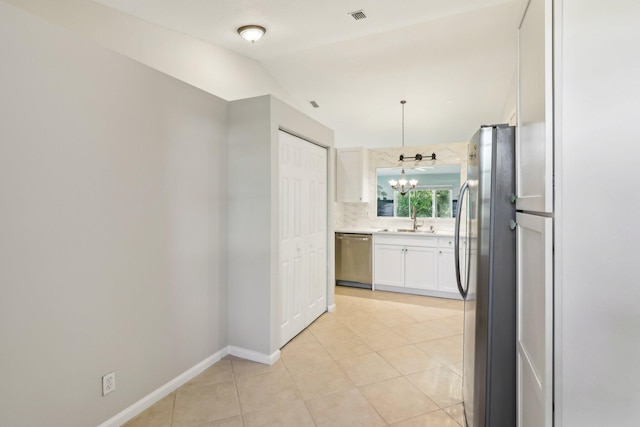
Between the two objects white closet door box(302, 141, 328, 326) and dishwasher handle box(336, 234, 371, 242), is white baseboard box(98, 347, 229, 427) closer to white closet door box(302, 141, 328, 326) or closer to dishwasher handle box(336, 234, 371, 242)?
white closet door box(302, 141, 328, 326)

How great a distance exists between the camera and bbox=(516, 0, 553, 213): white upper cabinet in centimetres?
99

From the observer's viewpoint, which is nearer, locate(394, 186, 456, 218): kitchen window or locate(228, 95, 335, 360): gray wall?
locate(228, 95, 335, 360): gray wall

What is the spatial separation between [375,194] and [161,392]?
4421 mm

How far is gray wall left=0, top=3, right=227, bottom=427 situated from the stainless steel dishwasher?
2973mm

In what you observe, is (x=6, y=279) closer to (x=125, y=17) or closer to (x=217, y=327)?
(x=217, y=327)

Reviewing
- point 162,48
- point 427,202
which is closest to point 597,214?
point 162,48

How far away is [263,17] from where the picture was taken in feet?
9.00

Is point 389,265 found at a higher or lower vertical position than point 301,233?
lower

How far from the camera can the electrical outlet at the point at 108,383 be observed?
6.23ft

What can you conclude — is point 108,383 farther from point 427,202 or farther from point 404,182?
point 427,202

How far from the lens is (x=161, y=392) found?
225cm

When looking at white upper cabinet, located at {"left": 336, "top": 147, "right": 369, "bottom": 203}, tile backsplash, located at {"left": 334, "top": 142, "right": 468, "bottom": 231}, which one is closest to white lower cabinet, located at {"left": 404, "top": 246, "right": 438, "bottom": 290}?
tile backsplash, located at {"left": 334, "top": 142, "right": 468, "bottom": 231}

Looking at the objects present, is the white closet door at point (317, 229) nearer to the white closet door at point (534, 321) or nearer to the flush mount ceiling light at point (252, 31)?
the flush mount ceiling light at point (252, 31)

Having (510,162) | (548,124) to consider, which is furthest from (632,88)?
(510,162)
